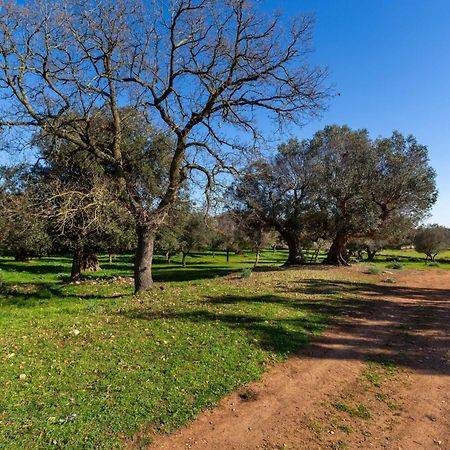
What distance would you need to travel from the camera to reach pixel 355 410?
5.71 meters

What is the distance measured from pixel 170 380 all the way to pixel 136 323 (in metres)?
3.56

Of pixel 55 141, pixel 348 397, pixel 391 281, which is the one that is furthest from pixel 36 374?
pixel 391 281

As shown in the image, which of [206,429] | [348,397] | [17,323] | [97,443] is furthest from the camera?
[17,323]

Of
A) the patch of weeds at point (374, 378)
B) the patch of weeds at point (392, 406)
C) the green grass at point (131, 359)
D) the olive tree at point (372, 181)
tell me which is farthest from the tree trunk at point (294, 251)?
the patch of weeds at point (392, 406)

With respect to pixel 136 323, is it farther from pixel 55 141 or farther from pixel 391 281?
pixel 391 281

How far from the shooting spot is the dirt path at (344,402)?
489cm

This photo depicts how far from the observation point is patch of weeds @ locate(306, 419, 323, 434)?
5109 mm

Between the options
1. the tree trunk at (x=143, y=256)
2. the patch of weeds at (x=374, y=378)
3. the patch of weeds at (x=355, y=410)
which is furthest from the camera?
the tree trunk at (x=143, y=256)

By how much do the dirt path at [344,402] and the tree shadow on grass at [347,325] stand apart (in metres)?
0.06

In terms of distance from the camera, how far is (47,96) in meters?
13.5

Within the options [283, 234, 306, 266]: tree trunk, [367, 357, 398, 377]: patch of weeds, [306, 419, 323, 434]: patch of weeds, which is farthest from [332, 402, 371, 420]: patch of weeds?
[283, 234, 306, 266]: tree trunk

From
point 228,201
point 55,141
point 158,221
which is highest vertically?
point 55,141

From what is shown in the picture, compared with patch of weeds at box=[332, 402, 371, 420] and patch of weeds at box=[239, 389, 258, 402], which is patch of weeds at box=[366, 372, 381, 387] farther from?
patch of weeds at box=[239, 389, 258, 402]

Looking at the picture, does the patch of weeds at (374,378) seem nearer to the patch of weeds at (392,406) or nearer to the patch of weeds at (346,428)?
the patch of weeds at (392,406)
